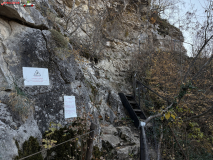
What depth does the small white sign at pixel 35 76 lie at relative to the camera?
314 cm

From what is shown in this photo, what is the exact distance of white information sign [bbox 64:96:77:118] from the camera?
11.5 ft

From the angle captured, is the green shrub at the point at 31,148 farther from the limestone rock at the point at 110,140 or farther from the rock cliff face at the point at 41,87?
the limestone rock at the point at 110,140

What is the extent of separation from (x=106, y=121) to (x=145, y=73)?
365 cm

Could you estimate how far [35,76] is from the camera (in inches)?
129

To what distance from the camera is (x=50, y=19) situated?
4543 millimetres

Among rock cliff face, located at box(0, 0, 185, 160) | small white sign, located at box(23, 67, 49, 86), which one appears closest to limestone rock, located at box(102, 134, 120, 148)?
rock cliff face, located at box(0, 0, 185, 160)

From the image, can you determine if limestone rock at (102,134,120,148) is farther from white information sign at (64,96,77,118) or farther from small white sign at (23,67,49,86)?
small white sign at (23,67,49,86)

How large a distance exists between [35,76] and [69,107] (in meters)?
1.07

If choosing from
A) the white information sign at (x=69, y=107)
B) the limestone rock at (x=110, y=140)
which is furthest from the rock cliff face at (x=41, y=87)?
the white information sign at (x=69, y=107)

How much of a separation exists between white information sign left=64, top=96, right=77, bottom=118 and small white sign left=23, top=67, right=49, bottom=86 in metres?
0.64

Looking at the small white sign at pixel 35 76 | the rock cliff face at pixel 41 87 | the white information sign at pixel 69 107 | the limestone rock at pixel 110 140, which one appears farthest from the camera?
the limestone rock at pixel 110 140

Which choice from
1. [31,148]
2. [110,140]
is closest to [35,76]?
[31,148]

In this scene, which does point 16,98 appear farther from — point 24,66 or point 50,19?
point 50,19

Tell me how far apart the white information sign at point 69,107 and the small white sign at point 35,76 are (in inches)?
25.2
